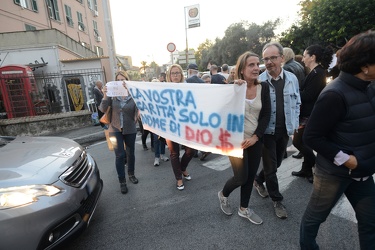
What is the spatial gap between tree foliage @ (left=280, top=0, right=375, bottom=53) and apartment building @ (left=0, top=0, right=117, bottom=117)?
1537 centimetres

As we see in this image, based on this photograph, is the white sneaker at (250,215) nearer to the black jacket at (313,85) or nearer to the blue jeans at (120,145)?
the black jacket at (313,85)

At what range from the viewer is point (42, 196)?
2.15 metres

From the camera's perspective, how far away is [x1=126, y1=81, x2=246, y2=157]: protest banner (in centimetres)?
248

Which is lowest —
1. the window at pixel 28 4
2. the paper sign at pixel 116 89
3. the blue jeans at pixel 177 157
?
the blue jeans at pixel 177 157

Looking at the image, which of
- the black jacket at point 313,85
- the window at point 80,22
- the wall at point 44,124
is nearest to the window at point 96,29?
the window at point 80,22

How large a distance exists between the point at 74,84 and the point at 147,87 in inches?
444

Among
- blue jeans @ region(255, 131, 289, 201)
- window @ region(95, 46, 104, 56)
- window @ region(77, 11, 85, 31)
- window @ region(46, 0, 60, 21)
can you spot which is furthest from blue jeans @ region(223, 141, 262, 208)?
window @ region(95, 46, 104, 56)

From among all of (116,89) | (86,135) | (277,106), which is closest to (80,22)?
(86,135)

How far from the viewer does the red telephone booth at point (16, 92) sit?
9.85 metres

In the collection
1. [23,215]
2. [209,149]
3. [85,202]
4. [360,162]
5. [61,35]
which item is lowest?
[85,202]

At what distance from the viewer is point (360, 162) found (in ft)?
5.13

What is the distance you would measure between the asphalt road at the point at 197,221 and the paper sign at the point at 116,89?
1.64 m

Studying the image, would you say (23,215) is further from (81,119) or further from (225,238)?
(81,119)

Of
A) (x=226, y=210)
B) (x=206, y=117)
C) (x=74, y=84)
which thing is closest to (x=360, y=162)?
(x=206, y=117)
